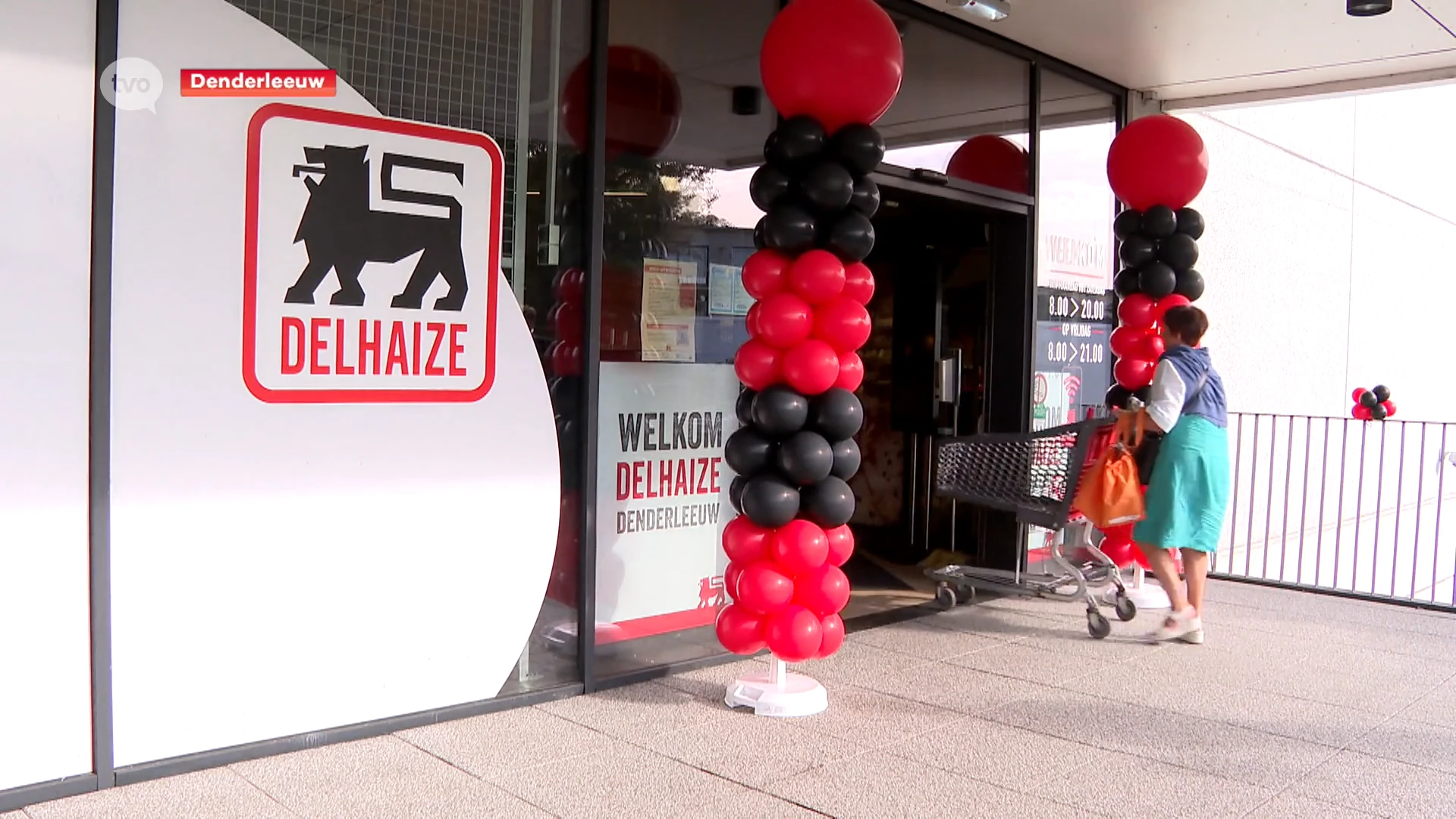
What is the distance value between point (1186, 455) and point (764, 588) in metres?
2.29

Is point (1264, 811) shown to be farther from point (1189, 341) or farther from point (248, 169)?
point (248, 169)

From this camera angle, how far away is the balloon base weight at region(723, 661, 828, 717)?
→ 155 inches

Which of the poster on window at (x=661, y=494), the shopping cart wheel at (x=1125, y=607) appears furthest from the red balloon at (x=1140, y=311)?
the poster on window at (x=661, y=494)

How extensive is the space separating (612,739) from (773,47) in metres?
2.32

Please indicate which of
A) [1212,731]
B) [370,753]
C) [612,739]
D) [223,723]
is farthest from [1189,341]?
→ [223,723]

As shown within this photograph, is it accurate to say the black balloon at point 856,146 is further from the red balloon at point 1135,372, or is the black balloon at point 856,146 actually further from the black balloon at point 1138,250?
the red balloon at point 1135,372

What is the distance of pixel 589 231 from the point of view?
4117 millimetres

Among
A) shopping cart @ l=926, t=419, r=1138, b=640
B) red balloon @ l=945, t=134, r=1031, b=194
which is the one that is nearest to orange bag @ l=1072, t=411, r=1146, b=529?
shopping cart @ l=926, t=419, r=1138, b=640

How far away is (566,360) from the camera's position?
4113mm

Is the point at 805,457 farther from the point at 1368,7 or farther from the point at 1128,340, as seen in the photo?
the point at 1368,7

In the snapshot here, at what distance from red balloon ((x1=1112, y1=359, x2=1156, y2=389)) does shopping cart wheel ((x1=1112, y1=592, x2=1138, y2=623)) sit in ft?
3.93

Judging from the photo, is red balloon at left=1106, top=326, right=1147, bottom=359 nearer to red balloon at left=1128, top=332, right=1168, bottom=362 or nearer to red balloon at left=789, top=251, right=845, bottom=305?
red balloon at left=1128, top=332, right=1168, bottom=362

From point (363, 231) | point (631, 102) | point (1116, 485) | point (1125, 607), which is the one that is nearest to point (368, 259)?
point (363, 231)

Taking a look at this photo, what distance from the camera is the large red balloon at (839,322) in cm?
387
